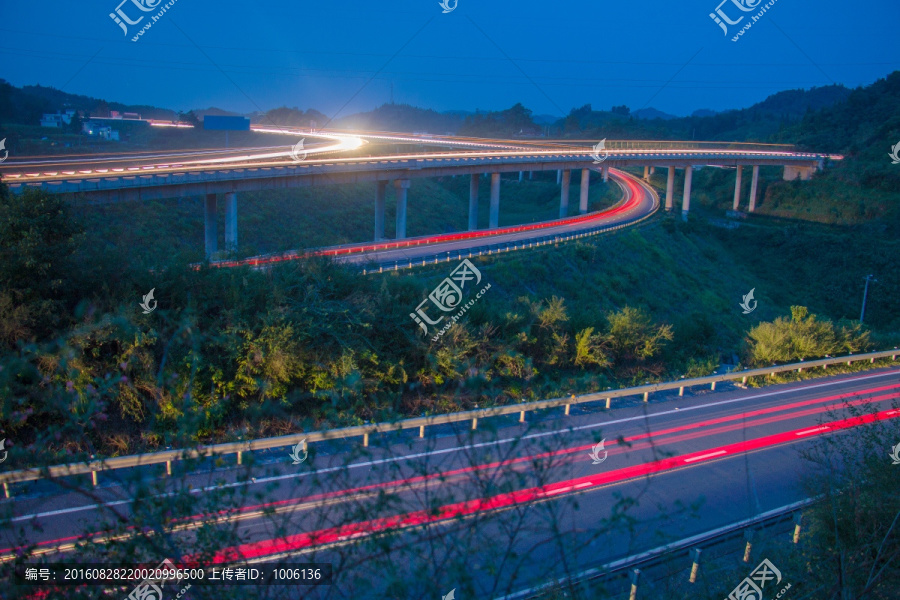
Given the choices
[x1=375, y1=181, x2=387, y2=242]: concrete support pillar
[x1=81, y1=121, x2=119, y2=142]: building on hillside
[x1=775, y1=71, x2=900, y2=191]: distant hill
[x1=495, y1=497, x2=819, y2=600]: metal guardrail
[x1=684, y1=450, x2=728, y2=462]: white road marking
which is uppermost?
[x1=775, y1=71, x2=900, y2=191]: distant hill

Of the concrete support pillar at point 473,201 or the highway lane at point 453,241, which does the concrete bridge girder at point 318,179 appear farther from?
the highway lane at point 453,241

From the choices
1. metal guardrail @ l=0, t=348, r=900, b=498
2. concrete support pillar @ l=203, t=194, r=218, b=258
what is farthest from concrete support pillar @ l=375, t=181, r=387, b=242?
metal guardrail @ l=0, t=348, r=900, b=498

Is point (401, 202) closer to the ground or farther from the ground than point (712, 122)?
closer to the ground

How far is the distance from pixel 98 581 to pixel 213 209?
31217 mm

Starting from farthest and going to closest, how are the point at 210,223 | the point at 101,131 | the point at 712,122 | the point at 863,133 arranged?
the point at 712,122 < the point at 863,133 < the point at 101,131 < the point at 210,223

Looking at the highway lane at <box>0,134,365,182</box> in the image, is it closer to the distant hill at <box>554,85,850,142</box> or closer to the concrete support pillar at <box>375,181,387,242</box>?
the concrete support pillar at <box>375,181,387,242</box>

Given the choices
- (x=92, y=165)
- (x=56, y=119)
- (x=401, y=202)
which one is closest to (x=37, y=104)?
(x=56, y=119)

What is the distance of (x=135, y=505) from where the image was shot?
4.12 m

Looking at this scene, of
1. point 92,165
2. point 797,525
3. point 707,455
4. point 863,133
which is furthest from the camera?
point 863,133

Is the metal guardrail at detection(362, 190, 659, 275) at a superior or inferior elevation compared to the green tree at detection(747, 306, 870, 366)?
superior

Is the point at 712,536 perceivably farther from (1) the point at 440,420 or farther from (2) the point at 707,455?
(1) the point at 440,420

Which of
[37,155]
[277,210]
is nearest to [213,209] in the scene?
[277,210]

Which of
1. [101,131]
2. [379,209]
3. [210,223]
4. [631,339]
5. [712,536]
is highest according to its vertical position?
[101,131]

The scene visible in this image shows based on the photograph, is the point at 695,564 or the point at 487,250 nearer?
the point at 695,564
